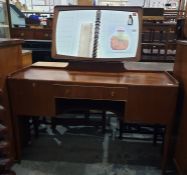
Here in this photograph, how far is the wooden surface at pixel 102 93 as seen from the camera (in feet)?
4.83

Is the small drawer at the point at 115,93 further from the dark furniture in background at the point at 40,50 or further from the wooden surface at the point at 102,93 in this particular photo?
the dark furniture in background at the point at 40,50

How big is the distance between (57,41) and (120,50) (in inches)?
21.2

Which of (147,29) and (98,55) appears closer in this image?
(98,55)

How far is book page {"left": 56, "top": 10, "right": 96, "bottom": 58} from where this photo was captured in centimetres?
181

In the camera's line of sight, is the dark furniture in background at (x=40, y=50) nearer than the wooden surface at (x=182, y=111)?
No

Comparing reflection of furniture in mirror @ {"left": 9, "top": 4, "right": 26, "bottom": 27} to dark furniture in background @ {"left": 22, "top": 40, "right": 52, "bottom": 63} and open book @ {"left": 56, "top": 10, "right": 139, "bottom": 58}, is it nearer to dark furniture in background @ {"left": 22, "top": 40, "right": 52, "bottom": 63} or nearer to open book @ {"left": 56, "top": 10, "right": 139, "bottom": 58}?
dark furniture in background @ {"left": 22, "top": 40, "right": 52, "bottom": 63}

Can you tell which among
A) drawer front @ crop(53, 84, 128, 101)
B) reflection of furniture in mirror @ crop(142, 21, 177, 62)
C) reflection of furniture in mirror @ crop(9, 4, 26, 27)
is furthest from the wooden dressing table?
reflection of furniture in mirror @ crop(9, 4, 26, 27)

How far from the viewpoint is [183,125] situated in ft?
5.02

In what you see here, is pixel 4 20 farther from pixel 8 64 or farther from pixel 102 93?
pixel 102 93

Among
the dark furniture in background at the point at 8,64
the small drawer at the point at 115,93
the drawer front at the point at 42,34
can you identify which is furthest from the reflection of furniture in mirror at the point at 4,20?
the small drawer at the point at 115,93

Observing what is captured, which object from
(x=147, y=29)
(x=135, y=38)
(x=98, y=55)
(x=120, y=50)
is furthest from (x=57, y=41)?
(x=147, y=29)

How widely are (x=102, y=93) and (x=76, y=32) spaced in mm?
632

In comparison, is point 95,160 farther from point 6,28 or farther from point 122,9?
point 6,28

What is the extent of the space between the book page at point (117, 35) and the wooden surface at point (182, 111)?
0.36 m
